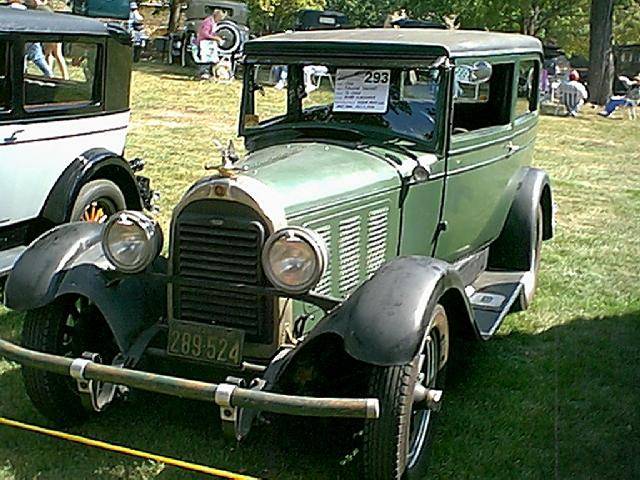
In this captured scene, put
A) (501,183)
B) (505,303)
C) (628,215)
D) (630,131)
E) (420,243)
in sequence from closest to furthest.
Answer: (420,243)
(505,303)
(501,183)
(628,215)
(630,131)

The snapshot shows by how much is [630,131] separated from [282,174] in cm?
1602

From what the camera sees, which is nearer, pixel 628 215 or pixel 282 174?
pixel 282 174

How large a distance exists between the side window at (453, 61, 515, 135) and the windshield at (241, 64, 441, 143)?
410 mm

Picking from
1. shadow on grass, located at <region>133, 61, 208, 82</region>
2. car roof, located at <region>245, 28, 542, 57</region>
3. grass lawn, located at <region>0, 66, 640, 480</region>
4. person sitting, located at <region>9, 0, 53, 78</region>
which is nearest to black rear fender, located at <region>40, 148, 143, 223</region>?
person sitting, located at <region>9, 0, 53, 78</region>

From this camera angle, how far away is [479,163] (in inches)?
211

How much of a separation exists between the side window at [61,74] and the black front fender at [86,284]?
2.21 m

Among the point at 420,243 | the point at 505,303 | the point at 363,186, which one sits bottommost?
the point at 505,303

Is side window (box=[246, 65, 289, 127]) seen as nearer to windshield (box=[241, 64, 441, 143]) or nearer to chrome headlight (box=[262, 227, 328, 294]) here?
windshield (box=[241, 64, 441, 143])

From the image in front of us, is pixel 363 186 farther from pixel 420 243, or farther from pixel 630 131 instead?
pixel 630 131

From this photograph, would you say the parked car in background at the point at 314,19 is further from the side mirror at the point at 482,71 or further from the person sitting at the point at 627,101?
the side mirror at the point at 482,71

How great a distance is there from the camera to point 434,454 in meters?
4.16

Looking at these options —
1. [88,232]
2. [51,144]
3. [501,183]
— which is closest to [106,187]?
[51,144]

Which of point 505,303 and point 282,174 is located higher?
point 282,174

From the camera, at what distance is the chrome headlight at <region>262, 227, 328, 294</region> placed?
3.59 meters
